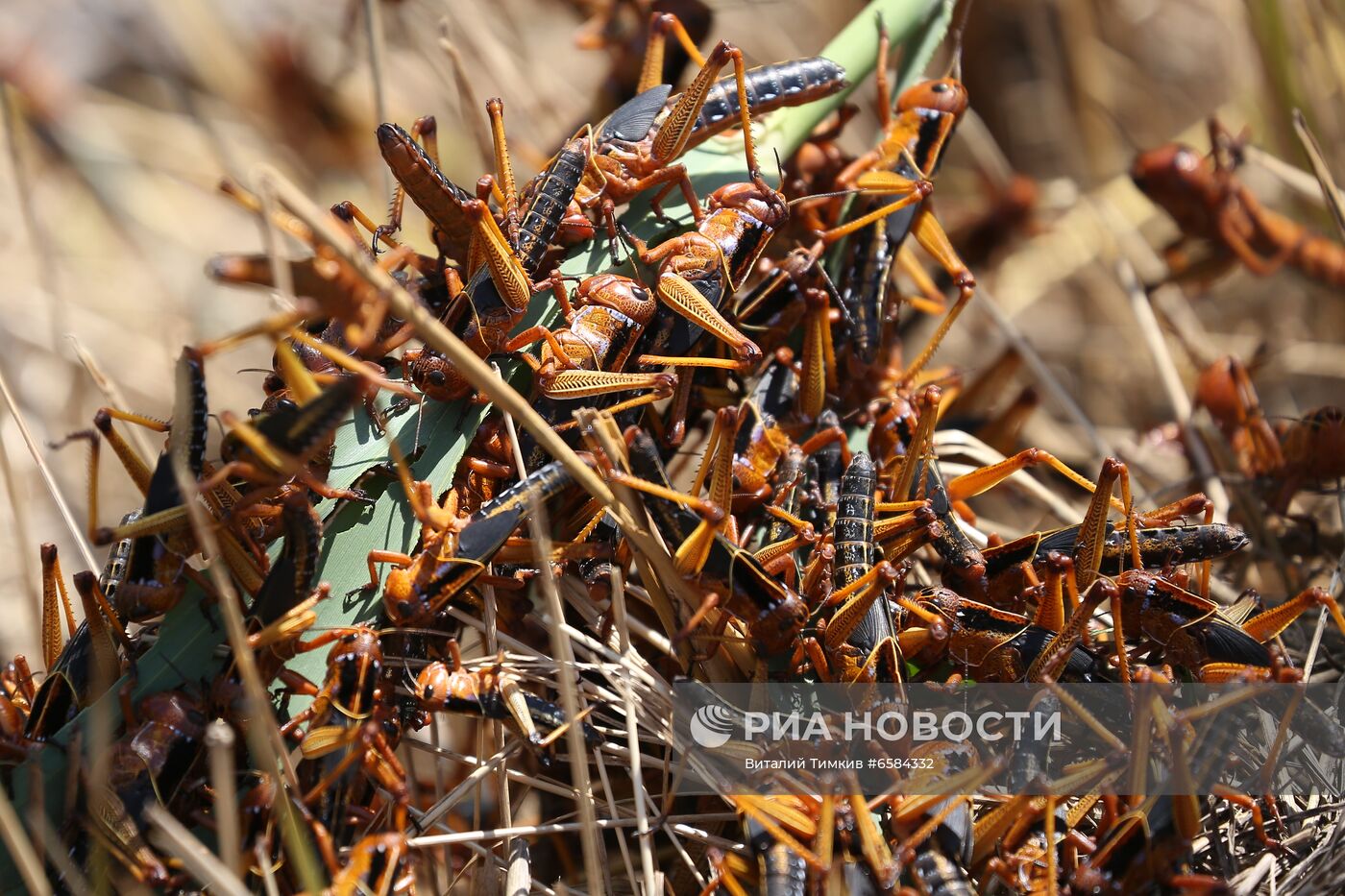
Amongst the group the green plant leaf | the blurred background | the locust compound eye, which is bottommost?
the locust compound eye

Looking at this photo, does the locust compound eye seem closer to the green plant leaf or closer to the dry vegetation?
the green plant leaf

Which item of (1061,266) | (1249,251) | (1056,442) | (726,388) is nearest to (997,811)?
(726,388)

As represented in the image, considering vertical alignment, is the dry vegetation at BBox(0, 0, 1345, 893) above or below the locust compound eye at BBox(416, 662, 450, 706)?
above

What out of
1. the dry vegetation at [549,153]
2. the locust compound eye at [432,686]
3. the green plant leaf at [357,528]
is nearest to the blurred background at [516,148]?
the dry vegetation at [549,153]

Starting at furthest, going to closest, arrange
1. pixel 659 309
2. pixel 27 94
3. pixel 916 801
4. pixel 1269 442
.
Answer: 1. pixel 27 94
2. pixel 1269 442
3. pixel 659 309
4. pixel 916 801

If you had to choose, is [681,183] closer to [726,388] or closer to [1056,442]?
[726,388]

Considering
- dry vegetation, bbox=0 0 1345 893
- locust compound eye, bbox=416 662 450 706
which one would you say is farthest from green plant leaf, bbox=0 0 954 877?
dry vegetation, bbox=0 0 1345 893

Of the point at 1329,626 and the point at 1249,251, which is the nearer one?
the point at 1329,626

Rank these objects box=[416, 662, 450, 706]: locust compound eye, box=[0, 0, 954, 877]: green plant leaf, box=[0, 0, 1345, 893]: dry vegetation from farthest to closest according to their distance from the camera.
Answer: box=[0, 0, 1345, 893]: dry vegetation → box=[416, 662, 450, 706]: locust compound eye → box=[0, 0, 954, 877]: green plant leaf
